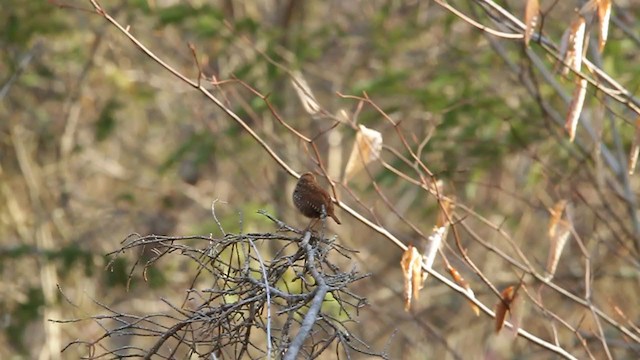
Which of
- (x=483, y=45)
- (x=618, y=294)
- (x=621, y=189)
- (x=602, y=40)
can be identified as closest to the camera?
(x=602, y=40)

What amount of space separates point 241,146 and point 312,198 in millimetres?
5056

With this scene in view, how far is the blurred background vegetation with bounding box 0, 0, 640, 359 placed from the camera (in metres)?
7.25

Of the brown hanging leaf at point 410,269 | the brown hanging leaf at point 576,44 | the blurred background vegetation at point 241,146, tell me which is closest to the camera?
the brown hanging leaf at point 410,269

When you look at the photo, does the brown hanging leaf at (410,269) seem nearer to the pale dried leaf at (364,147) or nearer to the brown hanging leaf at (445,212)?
the brown hanging leaf at (445,212)

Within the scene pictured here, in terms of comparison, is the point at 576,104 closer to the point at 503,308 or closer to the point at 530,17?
the point at 530,17

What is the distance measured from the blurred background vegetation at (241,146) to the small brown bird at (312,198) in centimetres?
293

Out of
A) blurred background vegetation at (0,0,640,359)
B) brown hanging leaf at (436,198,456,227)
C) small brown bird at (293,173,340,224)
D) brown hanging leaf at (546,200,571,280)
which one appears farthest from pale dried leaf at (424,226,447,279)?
blurred background vegetation at (0,0,640,359)

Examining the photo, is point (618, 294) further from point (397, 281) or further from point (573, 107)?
point (573, 107)

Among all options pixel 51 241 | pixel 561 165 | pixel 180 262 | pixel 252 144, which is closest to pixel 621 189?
pixel 561 165

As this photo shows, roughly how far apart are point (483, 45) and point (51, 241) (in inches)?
174

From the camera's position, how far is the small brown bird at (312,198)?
369cm

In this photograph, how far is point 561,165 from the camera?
7.33 metres

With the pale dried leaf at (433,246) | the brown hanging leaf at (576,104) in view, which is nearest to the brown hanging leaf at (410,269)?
the pale dried leaf at (433,246)

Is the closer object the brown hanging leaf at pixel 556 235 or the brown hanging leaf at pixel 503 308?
the brown hanging leaf at pixel 503 308
